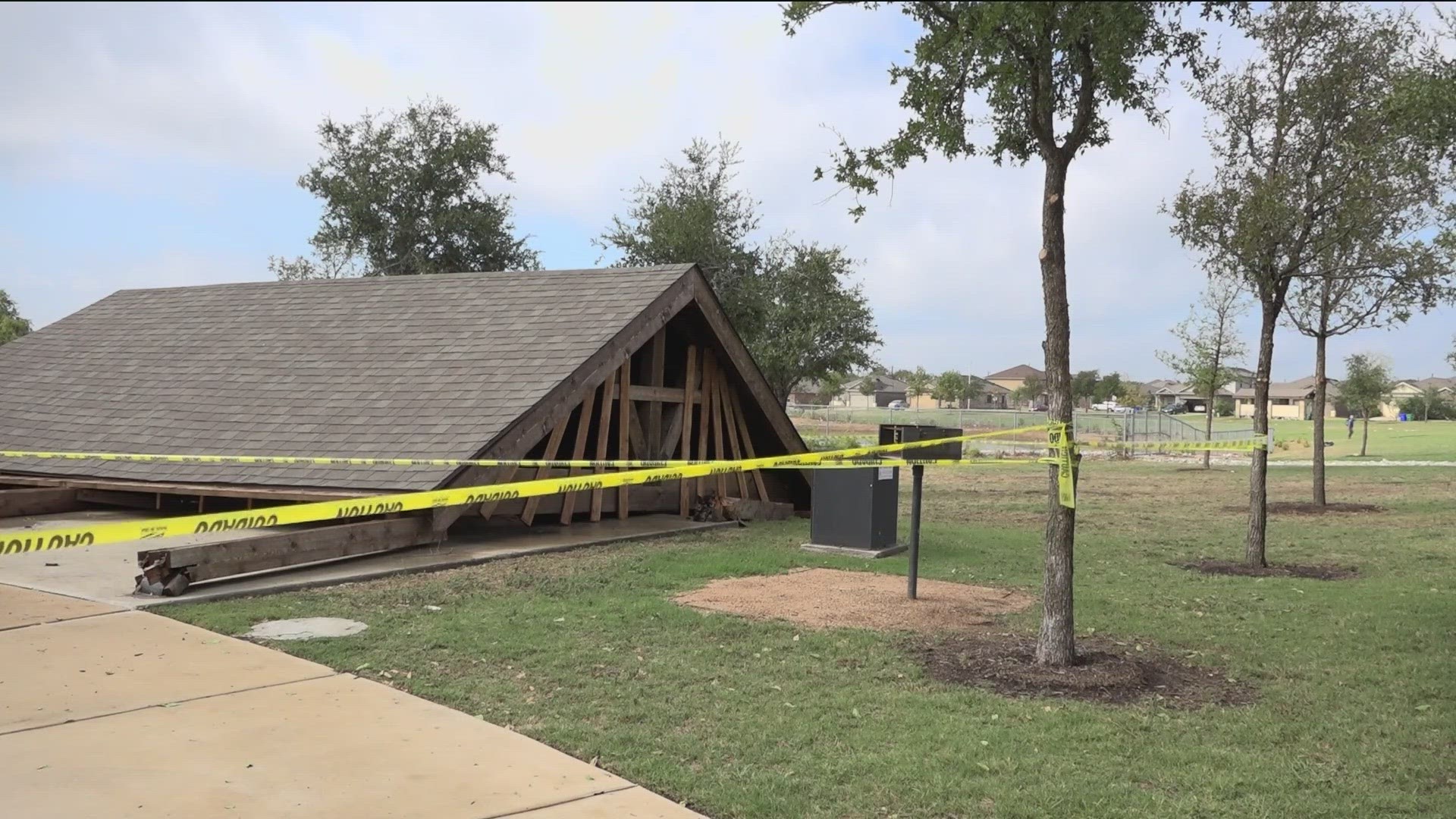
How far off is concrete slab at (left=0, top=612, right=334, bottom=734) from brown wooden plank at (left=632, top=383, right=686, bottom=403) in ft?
25.5

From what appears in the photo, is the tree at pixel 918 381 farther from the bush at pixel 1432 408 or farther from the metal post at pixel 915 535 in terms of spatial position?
the metal post at pixel 915 535

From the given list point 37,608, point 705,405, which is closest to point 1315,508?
point 705,405

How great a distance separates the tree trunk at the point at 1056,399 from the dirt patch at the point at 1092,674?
0.65 feet

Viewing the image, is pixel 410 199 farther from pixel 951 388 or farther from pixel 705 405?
pixel 951 388

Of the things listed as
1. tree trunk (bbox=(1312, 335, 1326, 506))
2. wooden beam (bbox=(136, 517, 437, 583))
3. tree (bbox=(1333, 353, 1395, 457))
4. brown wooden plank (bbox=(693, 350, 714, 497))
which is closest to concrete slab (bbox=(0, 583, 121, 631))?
wooden beam (bbox=(136, 517, 437, 583))

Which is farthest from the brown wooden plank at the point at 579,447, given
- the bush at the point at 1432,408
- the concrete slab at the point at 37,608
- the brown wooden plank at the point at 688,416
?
the bush at the point at 1432,408

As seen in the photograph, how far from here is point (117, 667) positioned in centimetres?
635

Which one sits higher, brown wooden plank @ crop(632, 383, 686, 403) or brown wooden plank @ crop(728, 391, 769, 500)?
brown wooden plank @ crop(632, 383, 686, 403)

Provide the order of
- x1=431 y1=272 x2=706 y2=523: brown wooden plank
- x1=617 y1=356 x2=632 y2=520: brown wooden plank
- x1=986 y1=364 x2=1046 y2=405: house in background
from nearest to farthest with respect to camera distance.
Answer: x1=431 y1=272 x2=706 y2=523: brown wooden plank
x1=617 y1=356 x2=632 y2=520: brown wooden plank
x1=986 y1=364 x2=1046 y2=405: house in background

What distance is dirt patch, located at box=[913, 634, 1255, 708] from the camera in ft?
20.8

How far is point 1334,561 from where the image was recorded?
12297 mm

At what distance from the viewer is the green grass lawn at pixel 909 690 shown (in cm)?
473

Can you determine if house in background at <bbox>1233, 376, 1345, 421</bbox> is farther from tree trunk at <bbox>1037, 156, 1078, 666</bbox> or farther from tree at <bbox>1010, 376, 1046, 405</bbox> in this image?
tree trunk at <bbox>1037, 156, 1078, 666</bbox>

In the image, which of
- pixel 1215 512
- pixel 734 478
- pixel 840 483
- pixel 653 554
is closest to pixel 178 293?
pixel 734 478
